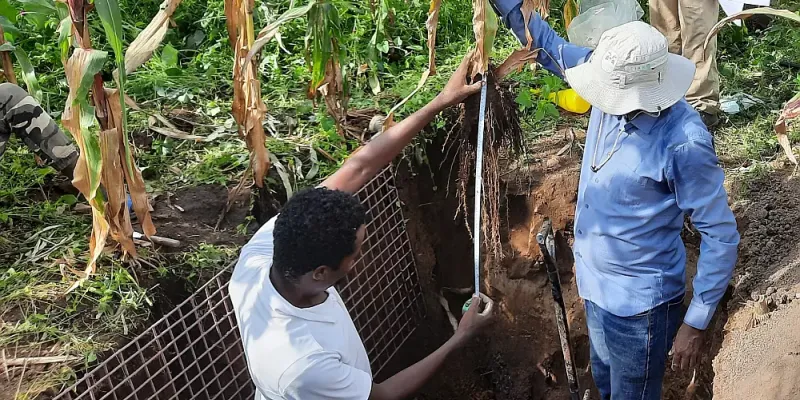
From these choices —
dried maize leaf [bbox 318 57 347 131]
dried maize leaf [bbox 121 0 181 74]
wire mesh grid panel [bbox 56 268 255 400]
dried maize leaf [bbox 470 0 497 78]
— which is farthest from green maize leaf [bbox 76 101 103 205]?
dried maize leaf [bbox 470 0 497 78]

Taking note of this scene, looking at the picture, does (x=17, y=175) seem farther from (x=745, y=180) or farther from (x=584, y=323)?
(x=745, y=180)

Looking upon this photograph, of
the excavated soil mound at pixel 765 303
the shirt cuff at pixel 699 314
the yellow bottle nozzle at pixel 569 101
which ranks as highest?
the yellow bottle nozzle at pixel 569 101

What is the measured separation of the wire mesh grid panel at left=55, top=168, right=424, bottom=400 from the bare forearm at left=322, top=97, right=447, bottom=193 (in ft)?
2.45

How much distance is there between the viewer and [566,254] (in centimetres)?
338

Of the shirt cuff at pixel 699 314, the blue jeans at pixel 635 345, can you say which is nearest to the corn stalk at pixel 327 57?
the blue jeans at pixel 635 345

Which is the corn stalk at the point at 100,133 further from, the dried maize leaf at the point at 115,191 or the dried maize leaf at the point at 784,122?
the dried maize leaf at the point at 784,122

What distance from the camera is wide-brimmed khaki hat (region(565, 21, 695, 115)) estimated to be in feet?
6.51

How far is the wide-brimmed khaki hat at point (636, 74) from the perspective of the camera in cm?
198

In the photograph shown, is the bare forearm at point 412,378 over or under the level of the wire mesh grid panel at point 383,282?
over

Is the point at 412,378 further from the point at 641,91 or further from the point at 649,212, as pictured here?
the point at 641,91

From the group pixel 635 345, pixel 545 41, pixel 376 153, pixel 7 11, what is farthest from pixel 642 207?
pixel 7 11

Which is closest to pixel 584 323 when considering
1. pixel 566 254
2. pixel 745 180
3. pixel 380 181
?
pixel 566 254

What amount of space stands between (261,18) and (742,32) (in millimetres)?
2855

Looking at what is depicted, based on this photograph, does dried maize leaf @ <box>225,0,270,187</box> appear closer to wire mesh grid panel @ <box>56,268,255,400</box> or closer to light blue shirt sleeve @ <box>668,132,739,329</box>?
wire mesh grid panel @ <box>56,268,255,400</box>
